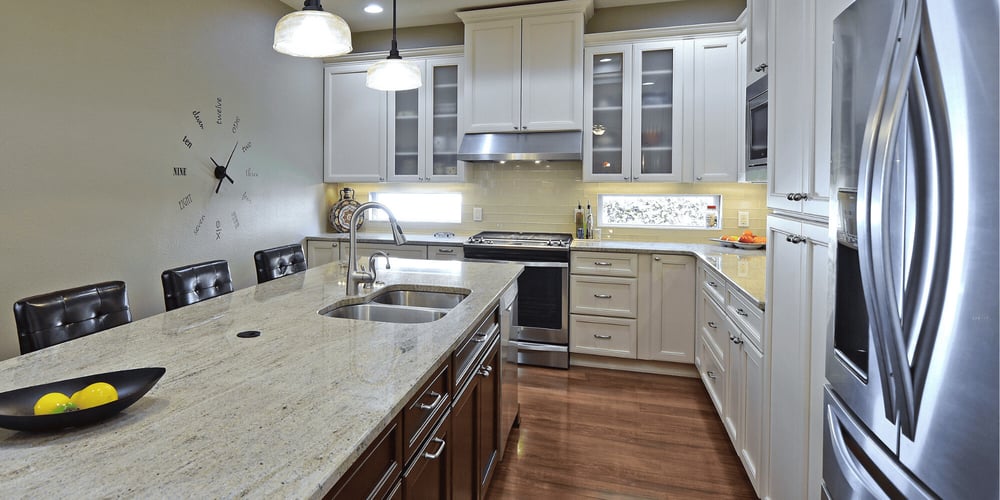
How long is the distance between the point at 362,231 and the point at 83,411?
4077mm

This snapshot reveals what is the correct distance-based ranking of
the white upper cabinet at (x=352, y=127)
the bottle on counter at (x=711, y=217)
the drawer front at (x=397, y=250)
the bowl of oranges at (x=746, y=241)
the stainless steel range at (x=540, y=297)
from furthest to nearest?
1. the white upper cabinet at (x=352, y=127)
2. the drawer front at (x=397, y=250)
3. the bottle on counter at (x=711, y=217)
4. the stainless steel range at (x=540, y=297)
5. the bowl of oranges at (x=746, y=241)

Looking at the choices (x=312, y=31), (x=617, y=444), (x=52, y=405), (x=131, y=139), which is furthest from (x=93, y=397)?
(x=131, y=139)

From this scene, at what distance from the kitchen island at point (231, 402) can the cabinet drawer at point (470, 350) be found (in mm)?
90

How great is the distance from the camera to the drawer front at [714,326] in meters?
2.70

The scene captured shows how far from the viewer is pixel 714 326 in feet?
9.73

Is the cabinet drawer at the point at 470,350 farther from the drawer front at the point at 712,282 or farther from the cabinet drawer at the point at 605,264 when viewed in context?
the cabinet drawer at the point at 605,264

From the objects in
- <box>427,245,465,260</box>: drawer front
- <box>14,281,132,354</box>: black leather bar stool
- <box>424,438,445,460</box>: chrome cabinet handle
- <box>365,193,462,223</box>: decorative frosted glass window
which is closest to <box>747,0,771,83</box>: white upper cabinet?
<box>424,438,445,460</box>: chrome cabinet handle

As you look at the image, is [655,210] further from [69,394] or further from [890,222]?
[69,394]

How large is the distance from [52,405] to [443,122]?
3.79 metres

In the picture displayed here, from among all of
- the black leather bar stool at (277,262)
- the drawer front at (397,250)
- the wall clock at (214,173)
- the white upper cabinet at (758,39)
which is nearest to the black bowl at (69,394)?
the black leather bar stool at (277,262)

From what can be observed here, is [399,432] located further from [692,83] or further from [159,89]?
[692,83]

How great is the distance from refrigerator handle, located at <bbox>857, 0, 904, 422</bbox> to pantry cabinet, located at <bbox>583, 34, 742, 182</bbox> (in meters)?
2.96

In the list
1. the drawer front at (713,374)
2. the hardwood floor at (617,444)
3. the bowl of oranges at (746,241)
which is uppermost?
the bowl of oranges at (746,241)

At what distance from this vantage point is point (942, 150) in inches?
30.0
